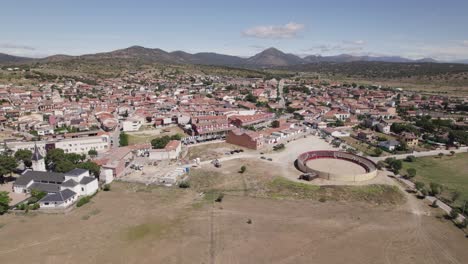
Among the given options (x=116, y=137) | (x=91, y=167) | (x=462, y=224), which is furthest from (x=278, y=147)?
(x=116, y=137)

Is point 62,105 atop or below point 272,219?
atop

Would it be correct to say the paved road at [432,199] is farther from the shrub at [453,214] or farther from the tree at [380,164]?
the tree at [380,164]

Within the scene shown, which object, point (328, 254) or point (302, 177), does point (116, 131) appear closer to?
point (302, 177)

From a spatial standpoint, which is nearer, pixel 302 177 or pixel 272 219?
pixel 272 219

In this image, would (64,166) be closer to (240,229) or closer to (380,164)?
(240,229)

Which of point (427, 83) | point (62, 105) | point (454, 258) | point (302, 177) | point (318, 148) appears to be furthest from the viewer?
point (427, 83)

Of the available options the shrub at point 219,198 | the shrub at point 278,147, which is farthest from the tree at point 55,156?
the shrub at point 278,147

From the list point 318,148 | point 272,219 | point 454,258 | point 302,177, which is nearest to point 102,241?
point 272,219

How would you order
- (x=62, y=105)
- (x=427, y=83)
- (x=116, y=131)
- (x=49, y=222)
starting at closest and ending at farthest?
1. (x=49, y=222)
2. (x=116, y=131)
3. (x=62, y=105)
4. (x=427, y=83)
